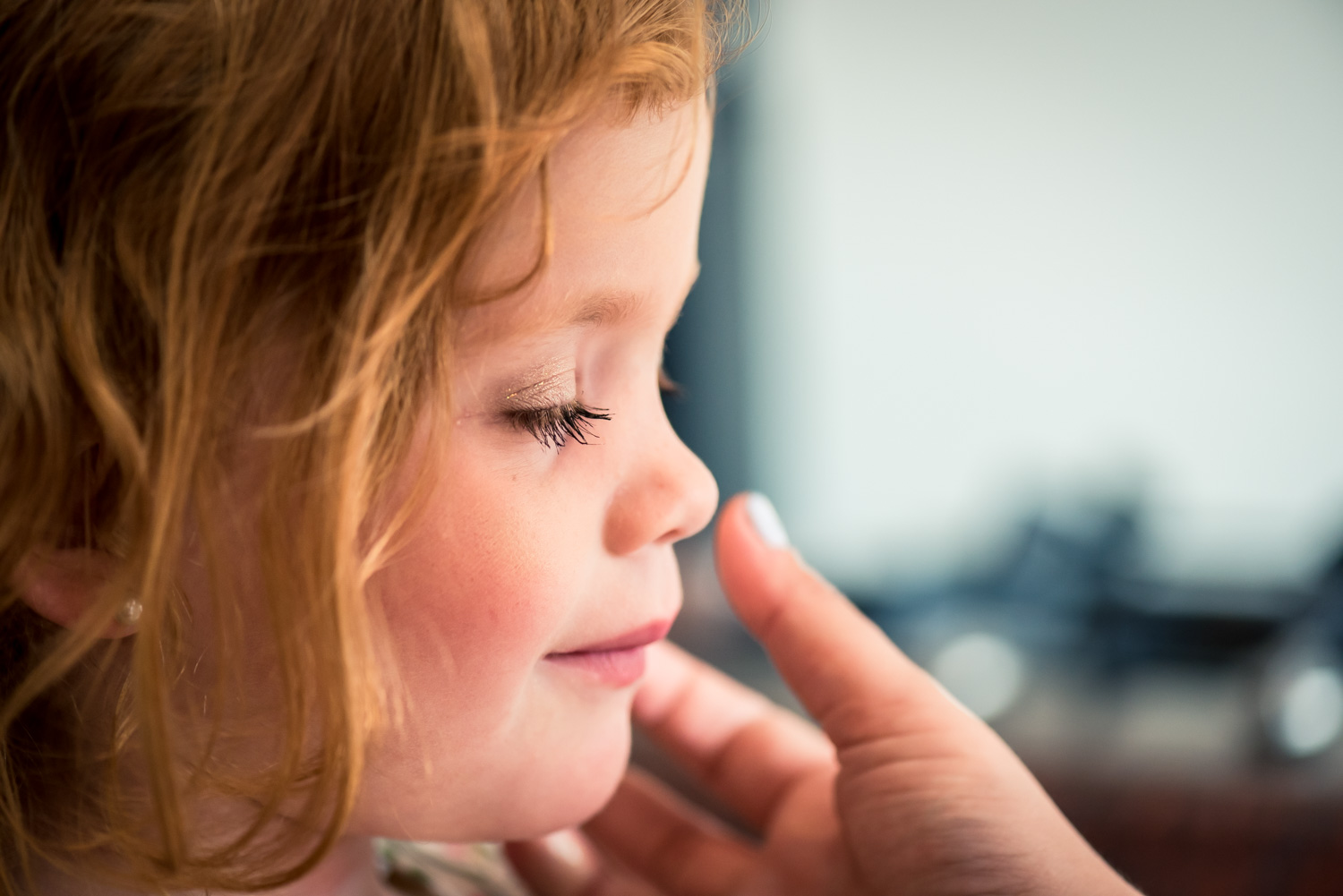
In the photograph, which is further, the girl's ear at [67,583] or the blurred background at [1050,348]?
the blurred background at [1050,348]

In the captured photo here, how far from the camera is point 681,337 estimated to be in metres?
1.35

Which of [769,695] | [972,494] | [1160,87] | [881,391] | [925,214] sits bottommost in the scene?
[769,695]

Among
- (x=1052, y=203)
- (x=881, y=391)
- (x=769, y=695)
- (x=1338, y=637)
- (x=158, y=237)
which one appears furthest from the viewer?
(x=881, y=391)

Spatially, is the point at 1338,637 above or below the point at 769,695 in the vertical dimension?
above

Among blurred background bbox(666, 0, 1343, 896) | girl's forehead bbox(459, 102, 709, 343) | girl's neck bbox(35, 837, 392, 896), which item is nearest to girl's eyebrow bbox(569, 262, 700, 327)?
girl's forehead bbox(459, 102, 709, 343)

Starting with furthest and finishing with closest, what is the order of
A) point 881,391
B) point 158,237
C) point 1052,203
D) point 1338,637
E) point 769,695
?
1. point 881,391
2. point 1052,203
3. point 769,695
4. point 1338,637
5. point 158,237

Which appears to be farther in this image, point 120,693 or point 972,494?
point 972,494

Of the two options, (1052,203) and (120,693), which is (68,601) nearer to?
(120,693)

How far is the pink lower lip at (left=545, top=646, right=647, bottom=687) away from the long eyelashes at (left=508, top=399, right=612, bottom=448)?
104mm

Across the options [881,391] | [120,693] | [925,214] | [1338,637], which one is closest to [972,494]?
[881,391]

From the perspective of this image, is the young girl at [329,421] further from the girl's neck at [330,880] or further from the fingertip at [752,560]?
the fingertip at [752,560]

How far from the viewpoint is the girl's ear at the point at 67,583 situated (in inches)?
14.8

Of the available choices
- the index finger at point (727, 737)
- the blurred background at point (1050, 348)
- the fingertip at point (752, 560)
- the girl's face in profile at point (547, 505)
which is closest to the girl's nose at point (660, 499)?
the girl's face in profile at point (547, 505)

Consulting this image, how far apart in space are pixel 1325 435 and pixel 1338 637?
0.42 metres
